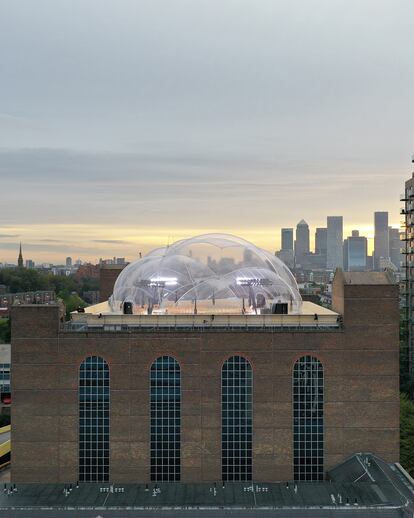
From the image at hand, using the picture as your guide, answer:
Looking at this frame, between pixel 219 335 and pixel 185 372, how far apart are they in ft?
10.8

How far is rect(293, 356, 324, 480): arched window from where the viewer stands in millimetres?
39406

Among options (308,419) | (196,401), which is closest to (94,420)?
(196,401)

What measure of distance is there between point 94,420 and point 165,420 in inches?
183

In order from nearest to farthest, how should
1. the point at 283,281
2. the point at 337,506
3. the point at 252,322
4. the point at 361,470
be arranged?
1. the point at 337,506
2. the point at 361,470
3. the point at 252,322
4. the point at 283,281

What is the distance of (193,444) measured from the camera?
39188 millimetres

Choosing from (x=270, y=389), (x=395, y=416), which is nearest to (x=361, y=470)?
(x=395, y=416)

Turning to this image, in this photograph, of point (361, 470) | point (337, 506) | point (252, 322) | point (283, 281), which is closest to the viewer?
point (337, 506)

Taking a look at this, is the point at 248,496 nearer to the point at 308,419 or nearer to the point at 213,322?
the point at 308,419

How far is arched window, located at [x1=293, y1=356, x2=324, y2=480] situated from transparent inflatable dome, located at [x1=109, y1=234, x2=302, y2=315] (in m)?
6.19

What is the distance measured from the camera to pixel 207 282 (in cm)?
4572

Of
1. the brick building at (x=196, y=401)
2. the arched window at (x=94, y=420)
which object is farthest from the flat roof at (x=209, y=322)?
the arched window at (x=94, y=420)

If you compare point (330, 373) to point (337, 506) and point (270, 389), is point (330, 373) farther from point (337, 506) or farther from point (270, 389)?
point (337, 506)

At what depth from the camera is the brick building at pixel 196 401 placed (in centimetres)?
3916

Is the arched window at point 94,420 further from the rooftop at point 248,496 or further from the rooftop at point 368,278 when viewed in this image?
the rooftop at point 368,278
